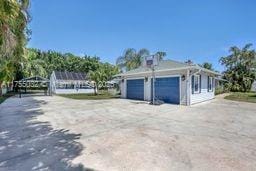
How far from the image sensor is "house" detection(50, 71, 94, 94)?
35.2 metres

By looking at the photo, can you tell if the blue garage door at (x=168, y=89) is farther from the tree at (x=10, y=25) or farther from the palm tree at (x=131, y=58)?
the palm tree at (x=131, y=58)

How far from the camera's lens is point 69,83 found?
36.1 meters

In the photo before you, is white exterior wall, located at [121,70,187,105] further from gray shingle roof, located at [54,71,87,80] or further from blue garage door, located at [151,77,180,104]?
gray shingle roof, located at [54,71,87,80]

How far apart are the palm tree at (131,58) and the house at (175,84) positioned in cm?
2173

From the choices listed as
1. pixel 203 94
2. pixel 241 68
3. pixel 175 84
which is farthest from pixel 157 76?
pixel 241 68

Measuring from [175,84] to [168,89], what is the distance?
2.66ft

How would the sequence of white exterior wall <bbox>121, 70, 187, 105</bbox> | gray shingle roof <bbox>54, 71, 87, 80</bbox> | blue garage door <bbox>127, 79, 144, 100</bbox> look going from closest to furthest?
1. white exterior wall <bbox>121, 70, 187, 105</bbox>
2. blue garage door <bbox>127, 79, 144, 100</bbox>
3. gray shingle roof <bbox>54, 71, 87, 80</bbox>

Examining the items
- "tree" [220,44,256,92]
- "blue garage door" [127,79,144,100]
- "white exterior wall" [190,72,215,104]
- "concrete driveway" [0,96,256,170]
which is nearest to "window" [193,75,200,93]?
"white exterior wall" [190,72,215,104]

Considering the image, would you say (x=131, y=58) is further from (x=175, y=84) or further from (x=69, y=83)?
(x=175, y=84)

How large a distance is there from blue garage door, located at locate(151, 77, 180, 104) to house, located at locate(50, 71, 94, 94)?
2298cm

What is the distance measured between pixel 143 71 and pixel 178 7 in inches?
249

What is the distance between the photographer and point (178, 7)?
47.0 feet

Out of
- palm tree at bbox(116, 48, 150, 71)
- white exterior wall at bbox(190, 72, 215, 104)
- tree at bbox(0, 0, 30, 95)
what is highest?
palm tree at bbox(116, 48, 150, 71)

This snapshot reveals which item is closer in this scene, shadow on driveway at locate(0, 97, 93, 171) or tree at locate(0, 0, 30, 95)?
shadow on driveway at locate(0, 97, 93, 171)
